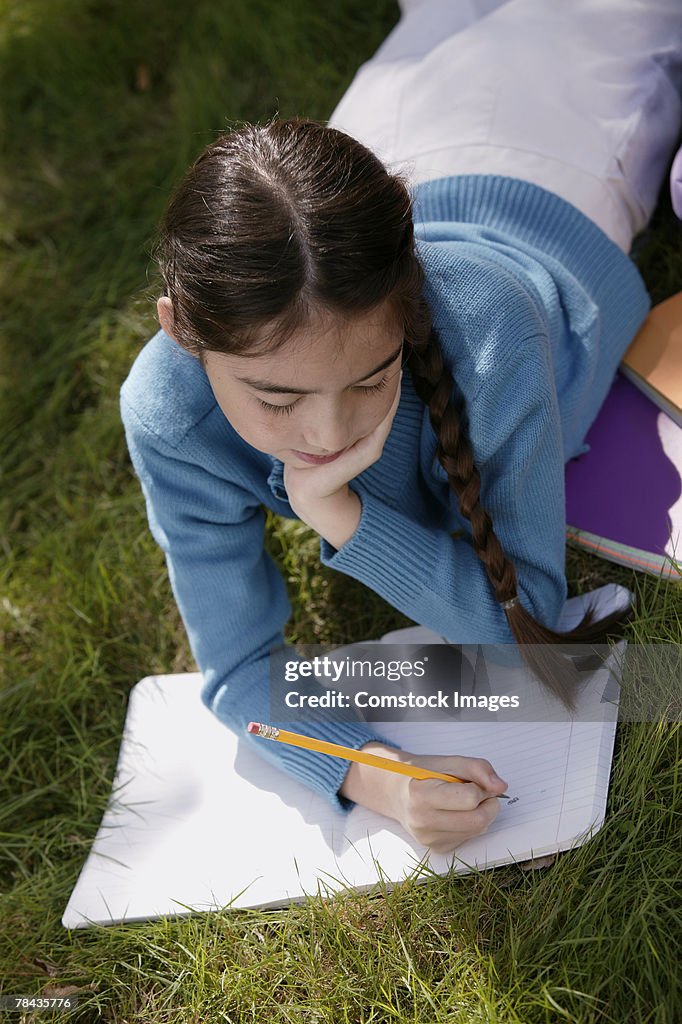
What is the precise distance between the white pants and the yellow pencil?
1029 millimetres

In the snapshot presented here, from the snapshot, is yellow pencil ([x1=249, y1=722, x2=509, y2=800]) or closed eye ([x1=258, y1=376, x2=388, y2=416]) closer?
closed eye ([x1=258, y1=376, x2=388, y2=416])

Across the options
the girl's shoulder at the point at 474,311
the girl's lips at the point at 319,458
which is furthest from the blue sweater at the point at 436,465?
the girl's lips at the point at 319,458

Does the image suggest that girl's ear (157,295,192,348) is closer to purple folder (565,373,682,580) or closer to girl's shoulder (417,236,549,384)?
girl's shoulder (417,236,549,384)

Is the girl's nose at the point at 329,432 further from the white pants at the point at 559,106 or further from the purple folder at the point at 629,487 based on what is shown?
the white pants at the point at 559,106

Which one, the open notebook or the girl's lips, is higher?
the girl's lips

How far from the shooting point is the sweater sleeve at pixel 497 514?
1505 millimetres

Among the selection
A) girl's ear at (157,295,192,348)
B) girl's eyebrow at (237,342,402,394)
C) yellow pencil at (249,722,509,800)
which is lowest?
yellow pencil at (249,722,509,800)

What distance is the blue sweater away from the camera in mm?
1521

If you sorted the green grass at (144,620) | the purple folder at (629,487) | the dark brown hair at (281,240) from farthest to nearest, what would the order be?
the purple folder at (629,487), the green grass at (144,620), the dark brown hair at (281,240)

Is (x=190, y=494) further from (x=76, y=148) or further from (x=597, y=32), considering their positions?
(x=76, y=148)

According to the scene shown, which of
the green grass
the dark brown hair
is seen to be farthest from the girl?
the green grass

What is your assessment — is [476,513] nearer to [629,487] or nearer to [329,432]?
[329,432]

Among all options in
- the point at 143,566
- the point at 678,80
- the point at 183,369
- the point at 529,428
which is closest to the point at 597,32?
the point at 678,80

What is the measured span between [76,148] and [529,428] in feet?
5.86
